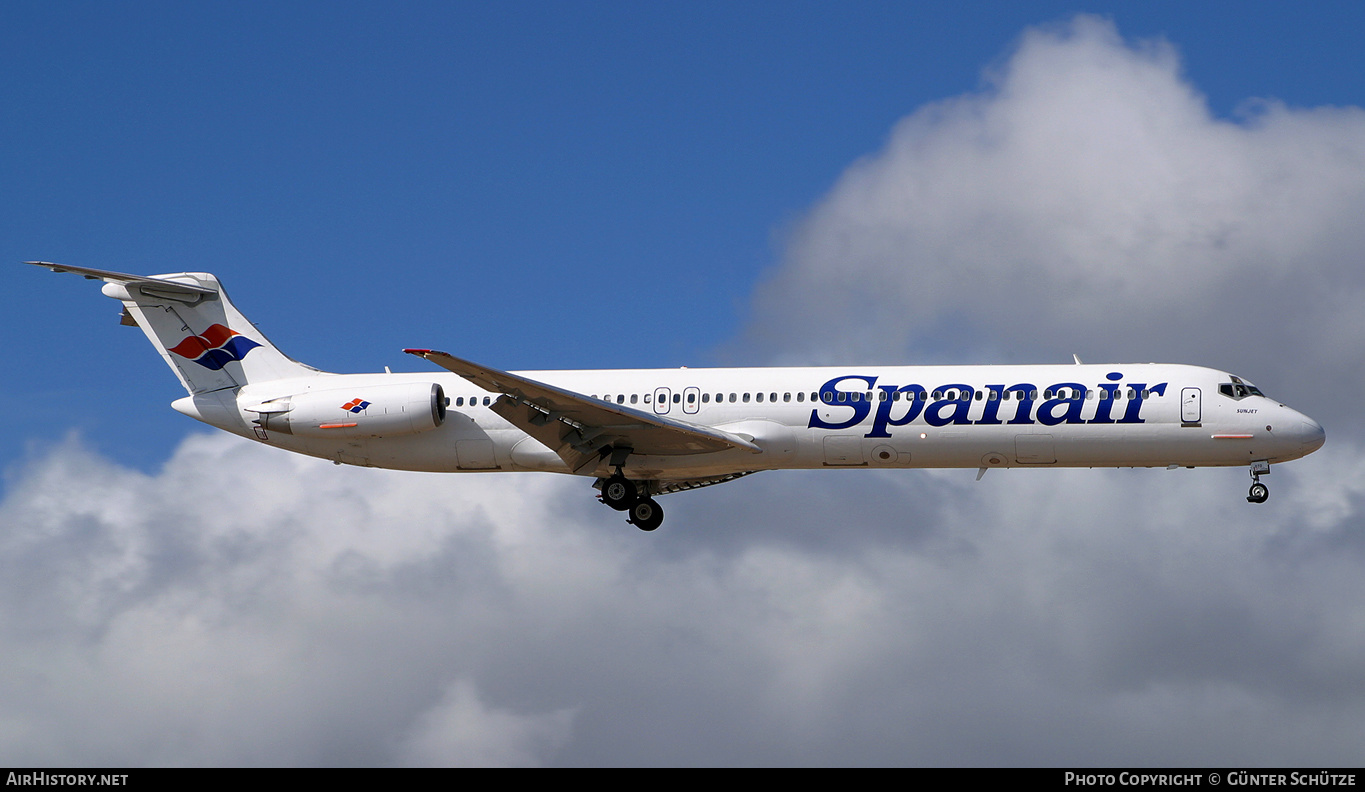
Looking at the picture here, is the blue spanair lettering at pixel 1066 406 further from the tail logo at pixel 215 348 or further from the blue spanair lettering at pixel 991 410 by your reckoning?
the tail logo at pixel 215 348

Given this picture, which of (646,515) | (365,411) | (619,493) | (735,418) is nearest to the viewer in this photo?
(735,418)

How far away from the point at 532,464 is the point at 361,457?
421 cm

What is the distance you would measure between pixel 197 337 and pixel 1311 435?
27.1m

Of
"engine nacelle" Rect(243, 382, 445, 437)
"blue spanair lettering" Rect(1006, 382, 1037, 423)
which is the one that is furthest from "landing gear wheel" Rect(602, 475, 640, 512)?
"blue spanair lettering" Rect(1006, 382, 1037, 423)

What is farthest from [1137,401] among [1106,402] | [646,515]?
[646,515]

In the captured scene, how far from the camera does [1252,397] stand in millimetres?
33188

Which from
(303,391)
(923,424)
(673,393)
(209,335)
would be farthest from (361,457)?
(923,424)

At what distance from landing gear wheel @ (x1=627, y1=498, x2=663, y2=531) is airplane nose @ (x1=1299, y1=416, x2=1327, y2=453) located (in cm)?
1496

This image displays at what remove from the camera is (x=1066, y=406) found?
3278 centimetres

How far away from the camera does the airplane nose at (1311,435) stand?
Answer: 1297 inches

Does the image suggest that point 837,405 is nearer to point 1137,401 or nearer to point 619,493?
point 619,493

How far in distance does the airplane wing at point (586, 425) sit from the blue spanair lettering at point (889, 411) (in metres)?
2.74
